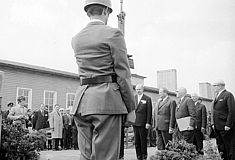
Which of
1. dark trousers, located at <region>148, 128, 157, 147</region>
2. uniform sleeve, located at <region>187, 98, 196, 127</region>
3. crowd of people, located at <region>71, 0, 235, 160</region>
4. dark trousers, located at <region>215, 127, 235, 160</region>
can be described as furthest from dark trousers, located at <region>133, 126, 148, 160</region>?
dark trousers, located at <region>148, 128, 157, 147</region>

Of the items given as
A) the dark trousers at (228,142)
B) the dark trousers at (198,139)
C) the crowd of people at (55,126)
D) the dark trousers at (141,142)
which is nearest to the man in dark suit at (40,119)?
the crowd of people at (55,126)

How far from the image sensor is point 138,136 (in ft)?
27.6

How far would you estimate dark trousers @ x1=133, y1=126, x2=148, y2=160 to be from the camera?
8.18 metres

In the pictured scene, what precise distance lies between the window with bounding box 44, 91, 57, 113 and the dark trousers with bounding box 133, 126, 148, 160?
38.6 feet

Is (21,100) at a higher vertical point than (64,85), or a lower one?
lower

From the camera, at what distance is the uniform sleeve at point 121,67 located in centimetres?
282

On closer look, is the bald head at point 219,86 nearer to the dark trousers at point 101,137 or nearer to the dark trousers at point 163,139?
the dark trousers at point 163,139

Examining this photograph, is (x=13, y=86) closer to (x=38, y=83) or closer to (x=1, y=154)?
(x=38, y=83)

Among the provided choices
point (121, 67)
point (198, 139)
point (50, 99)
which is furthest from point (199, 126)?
point (50, 99)

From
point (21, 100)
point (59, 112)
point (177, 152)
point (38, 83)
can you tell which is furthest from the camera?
point (38, 83)

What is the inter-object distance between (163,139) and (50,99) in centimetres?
1208

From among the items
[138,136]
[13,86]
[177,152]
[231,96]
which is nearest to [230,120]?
[231,96]

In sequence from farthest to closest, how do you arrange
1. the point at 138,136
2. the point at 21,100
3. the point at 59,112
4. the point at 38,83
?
the point at 38,83, the point at 59,112, the point at 21,100, the point at 138,136

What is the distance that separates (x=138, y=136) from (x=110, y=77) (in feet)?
18.9
